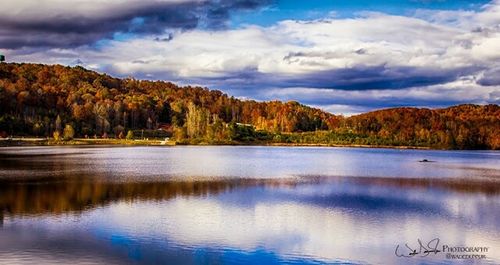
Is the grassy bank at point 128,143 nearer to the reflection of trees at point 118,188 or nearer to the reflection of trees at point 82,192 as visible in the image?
the reflection of trees at point 118,188

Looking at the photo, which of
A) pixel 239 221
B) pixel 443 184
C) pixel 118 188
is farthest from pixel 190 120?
pixel 239 221

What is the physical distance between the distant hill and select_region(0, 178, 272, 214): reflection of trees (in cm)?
8267

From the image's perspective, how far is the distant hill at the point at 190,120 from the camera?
4712 inches

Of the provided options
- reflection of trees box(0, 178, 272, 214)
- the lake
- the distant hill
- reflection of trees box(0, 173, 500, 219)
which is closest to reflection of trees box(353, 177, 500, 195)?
reflection of trees box(0, 173, 500, 219)

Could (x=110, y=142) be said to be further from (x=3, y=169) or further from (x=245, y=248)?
(x=245, y=248)

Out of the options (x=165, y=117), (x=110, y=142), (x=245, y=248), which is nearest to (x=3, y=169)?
(x=245, y=248)

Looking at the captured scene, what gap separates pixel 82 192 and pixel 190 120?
94.5 meters

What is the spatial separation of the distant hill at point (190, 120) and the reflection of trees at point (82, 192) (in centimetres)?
8267

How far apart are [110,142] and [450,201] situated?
9014cm

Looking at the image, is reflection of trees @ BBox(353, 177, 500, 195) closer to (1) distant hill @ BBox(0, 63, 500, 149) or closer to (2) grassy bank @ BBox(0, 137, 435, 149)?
(2) grassy bank @ BBox(0, 137, 435, 149)

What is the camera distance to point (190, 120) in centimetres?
12006

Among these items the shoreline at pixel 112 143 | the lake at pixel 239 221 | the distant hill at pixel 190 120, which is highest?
the distant hill at pixel 190 120

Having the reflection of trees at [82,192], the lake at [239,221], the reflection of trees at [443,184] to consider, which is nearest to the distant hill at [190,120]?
→ the reflection of trees at [443,184]

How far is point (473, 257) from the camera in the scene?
14.7 m
